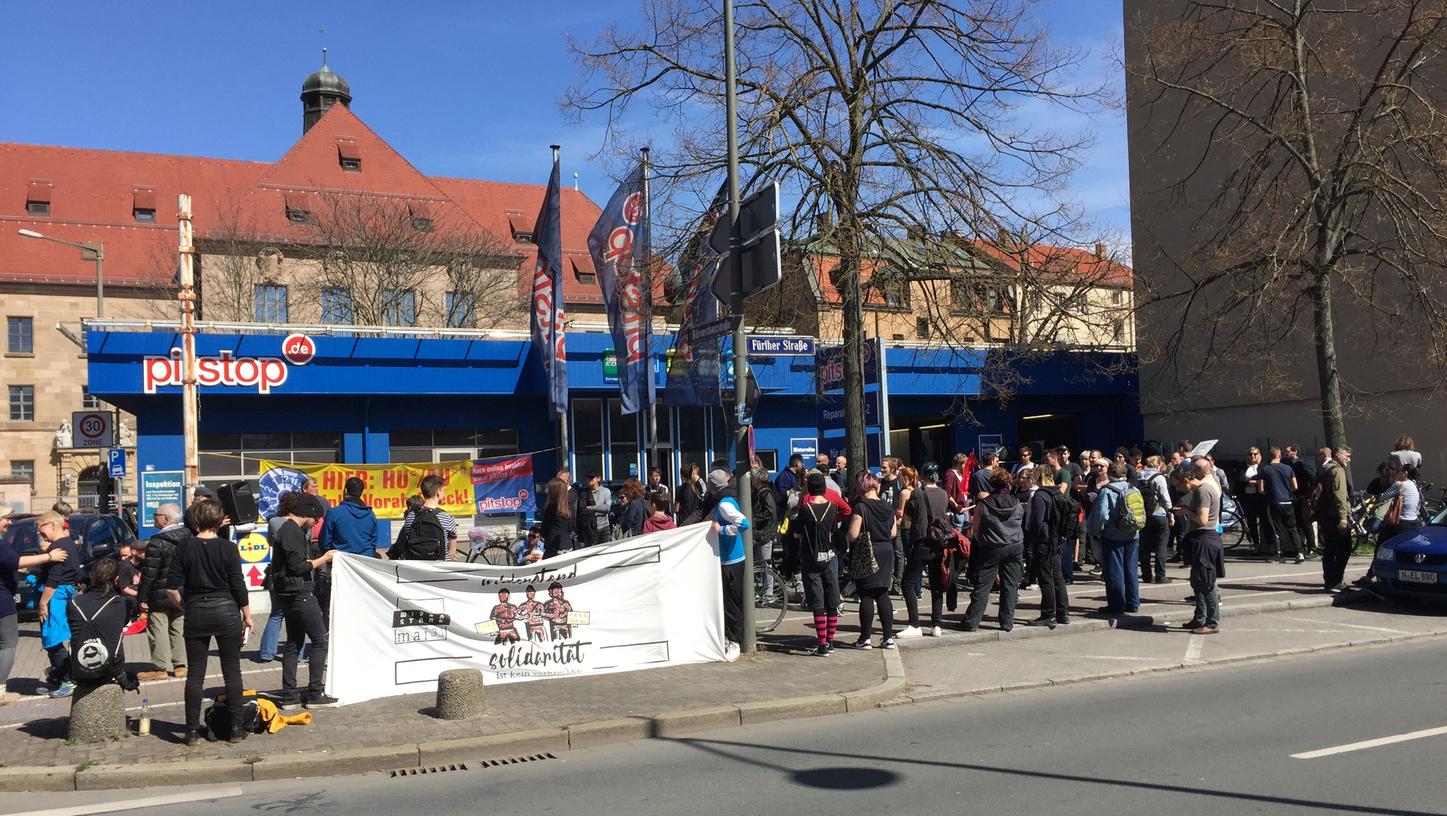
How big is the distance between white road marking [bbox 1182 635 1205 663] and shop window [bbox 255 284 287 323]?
34.8m

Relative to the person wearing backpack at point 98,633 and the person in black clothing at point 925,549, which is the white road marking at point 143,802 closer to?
the person wearing backpack at point 98,633

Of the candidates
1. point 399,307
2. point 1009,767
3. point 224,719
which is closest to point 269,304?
point 399,307

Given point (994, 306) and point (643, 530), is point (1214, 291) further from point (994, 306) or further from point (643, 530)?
point (643, 530)

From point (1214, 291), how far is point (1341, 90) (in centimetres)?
570

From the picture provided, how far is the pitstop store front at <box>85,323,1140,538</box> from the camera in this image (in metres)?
23.1

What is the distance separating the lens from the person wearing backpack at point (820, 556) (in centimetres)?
1089

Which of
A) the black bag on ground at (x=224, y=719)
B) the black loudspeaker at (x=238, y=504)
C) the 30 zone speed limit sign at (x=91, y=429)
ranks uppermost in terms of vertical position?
the 30 zone speed limit sign at (x=91, y=429)

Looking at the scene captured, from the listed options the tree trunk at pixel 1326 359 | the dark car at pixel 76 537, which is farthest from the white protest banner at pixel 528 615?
the tree trunk at pixel 1326 359

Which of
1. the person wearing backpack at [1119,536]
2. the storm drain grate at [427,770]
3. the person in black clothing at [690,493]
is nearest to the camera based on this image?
the storm drain grate at [427,770]

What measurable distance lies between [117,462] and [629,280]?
13.7 metres

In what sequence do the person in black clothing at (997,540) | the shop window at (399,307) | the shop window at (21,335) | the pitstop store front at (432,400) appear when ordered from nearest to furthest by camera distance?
the person in black clothing at (997,540) < the pitstop store front at (432,400) < the shop window at (399,307) < the shop window at (21,335)

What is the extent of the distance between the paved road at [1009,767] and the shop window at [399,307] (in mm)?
32078

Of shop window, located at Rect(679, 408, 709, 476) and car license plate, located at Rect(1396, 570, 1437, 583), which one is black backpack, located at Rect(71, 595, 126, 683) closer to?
car license plate, located at Rect(1396, 570, 1437, 583)

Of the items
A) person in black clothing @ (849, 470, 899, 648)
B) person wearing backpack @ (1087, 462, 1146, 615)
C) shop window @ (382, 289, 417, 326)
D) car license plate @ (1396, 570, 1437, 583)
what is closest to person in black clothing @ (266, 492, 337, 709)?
person in black clothing @ (849, 470, 899, 648)
